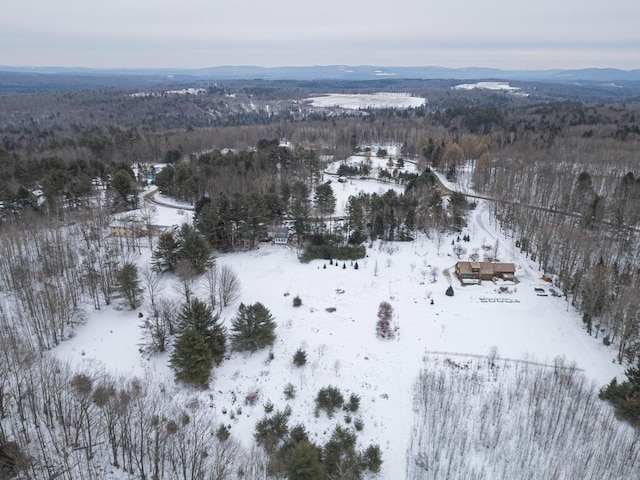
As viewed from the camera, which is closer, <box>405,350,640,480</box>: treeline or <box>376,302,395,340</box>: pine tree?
<box>405,350,640,480</box>: treeline

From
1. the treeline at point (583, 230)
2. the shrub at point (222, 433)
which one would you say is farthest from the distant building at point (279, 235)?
the treeline at point (583, 230)

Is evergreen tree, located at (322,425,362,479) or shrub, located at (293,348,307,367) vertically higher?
shrub, located at (293,348,307,367)

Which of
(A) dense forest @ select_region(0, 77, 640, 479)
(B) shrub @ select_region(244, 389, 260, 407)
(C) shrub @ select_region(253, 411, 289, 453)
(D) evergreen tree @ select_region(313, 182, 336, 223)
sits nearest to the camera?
(A) dense forest @ select_region(0, 77, 640, 479)

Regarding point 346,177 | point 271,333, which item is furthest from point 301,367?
point 346,177

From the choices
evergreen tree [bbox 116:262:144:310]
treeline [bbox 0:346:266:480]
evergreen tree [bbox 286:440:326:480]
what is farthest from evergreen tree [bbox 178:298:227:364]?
evergreen tree [bbox 286:440:326:480]

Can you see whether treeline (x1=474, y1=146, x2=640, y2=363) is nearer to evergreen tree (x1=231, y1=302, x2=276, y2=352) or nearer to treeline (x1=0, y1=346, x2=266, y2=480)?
evergreen tree (x1=231, y1=302, x2=276, y2=352)
